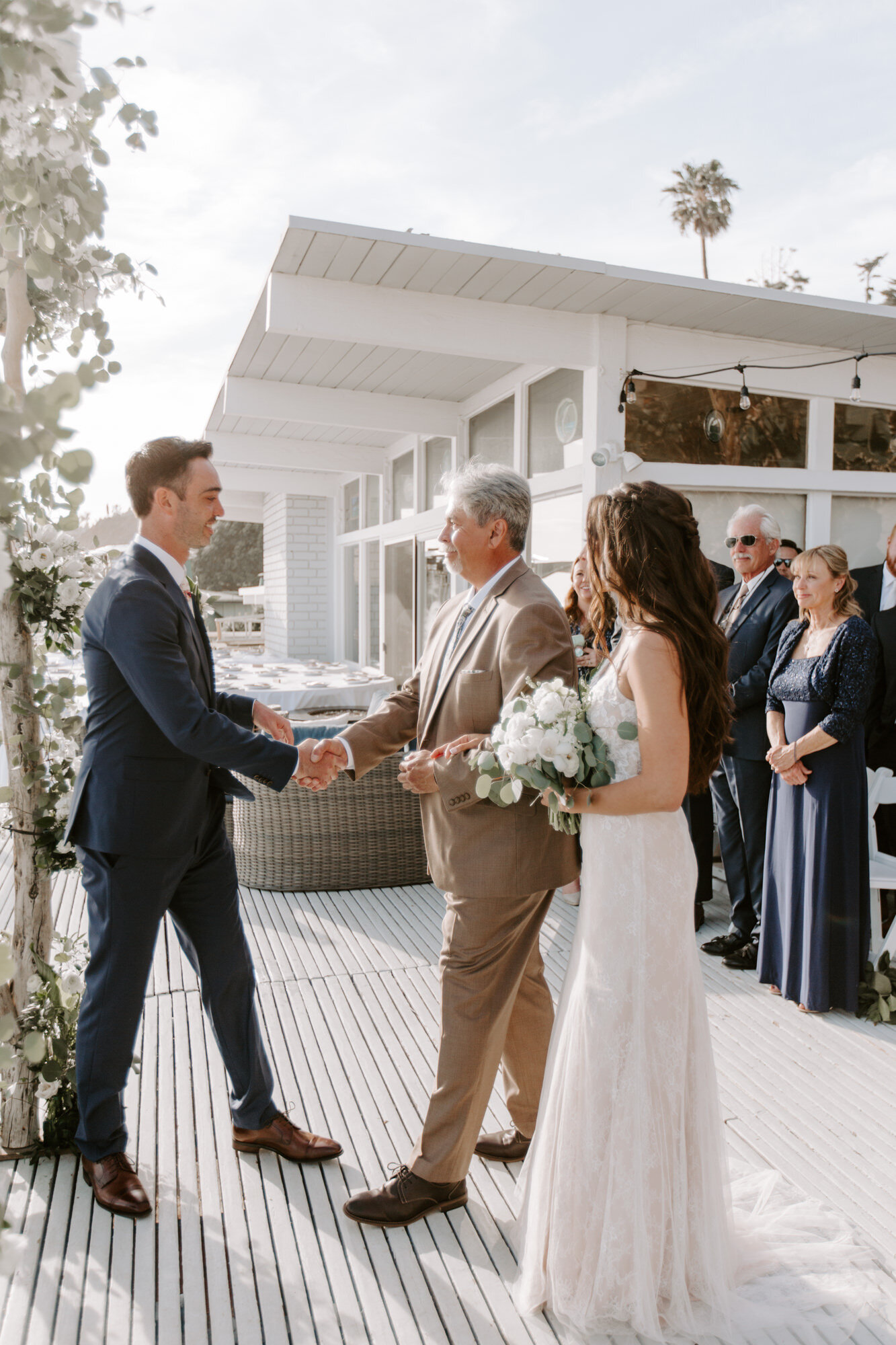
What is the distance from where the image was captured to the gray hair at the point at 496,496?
95.9 inches

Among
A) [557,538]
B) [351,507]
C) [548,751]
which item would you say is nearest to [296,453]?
[351,507]

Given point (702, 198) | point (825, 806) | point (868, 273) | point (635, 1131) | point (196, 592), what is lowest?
point (635, 1131)

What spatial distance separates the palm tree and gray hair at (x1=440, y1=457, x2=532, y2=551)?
112ft

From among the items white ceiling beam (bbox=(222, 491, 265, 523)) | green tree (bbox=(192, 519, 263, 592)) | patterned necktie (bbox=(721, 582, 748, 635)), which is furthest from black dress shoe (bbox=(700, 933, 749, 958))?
green tree (bbox=(192, 519, 263, 592))

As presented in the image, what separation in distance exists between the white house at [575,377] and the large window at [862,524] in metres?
0.01

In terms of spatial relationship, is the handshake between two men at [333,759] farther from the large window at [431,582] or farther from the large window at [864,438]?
the large window at [431,582]

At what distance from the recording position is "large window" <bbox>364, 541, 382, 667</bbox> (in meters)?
11.3

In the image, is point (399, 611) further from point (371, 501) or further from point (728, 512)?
point (728, 512)

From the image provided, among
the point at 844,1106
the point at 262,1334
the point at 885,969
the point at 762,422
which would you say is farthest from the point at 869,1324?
the point at 762,422

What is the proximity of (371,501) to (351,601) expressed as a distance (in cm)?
181

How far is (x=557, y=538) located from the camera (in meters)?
6.50

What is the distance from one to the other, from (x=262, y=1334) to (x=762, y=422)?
601 centimetres

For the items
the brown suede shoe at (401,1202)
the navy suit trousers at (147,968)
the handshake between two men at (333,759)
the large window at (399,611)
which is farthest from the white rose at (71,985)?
the large window at (399,611)

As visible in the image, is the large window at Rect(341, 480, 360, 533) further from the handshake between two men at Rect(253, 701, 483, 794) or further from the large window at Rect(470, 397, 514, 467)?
the handshake between two men at Rect(253, 701, 483, 794)
